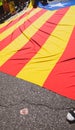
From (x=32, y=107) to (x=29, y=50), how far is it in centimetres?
180

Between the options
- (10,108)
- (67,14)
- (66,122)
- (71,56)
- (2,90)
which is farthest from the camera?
(67,14)

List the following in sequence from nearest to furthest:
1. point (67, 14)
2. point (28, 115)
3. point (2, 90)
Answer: point (28, 115), point (2, 90), point (67, 14)

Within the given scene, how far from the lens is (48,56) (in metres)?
4.08

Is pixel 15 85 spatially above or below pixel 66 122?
below

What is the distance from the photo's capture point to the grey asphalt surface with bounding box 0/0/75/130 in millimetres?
2570

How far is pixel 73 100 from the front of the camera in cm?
284

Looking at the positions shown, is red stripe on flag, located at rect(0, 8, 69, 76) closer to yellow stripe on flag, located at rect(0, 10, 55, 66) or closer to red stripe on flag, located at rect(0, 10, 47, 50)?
yellow stripe on flag, located at rect(0, 10, 55, 66)

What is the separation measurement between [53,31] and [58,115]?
293 cm

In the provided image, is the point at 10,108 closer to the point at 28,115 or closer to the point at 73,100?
the point at 28,115

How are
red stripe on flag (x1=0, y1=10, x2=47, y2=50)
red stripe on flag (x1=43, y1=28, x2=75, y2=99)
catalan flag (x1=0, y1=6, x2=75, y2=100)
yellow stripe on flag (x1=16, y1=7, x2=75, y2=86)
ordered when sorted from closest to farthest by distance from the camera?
1. red stripe on flag (x1=43, y1=28, x2=75, y2=99)
2. catalan flag (x1=0, y1=6, x2=75, y2=100)
3. yellow stripe on flag (x1=16, y1=7, x2=75, y2=86)
4. red stripe on flag (x1=0, y1=10, x2=47, y2=50)

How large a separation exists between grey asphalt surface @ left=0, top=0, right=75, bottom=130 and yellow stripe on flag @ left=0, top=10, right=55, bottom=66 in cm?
107

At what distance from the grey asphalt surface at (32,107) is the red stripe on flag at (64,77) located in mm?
110

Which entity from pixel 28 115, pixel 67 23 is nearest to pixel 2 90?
pixel 28 115

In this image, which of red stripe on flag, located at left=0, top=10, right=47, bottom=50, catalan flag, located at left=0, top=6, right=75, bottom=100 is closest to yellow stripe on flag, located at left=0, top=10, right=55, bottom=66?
catalan flag, located at left=0, top=6, right=75, bottom=100
